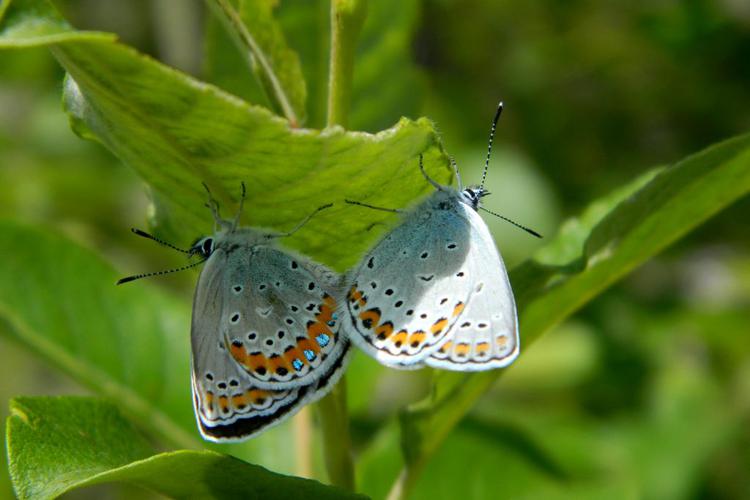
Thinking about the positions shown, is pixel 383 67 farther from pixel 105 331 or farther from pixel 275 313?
pixel 105 331

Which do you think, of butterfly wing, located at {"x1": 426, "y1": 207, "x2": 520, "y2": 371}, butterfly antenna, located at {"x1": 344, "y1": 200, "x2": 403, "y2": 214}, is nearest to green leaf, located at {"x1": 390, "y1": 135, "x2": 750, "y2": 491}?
butterfly wing, located at {"x1": 426, "y1": 207, "x2": 520, "y2": 371}

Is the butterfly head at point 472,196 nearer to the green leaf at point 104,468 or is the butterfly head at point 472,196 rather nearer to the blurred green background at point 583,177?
the green leaf at point 104,468

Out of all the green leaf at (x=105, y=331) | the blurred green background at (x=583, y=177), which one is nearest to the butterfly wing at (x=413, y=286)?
the green leaf at (x=105, y=331)

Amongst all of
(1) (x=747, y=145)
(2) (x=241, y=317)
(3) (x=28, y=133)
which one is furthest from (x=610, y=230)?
(3) (x=28, y=133)

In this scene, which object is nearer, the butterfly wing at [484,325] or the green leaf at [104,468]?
the green leaf at [104,468]

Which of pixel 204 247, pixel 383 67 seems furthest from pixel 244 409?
pixel 383 67

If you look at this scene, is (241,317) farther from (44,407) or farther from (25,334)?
(25,334)

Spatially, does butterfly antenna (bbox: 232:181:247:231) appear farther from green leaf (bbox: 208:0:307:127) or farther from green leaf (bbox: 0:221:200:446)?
green leaf (bbox: 0:221:200:446)
